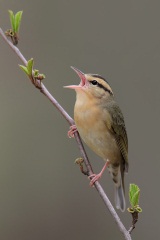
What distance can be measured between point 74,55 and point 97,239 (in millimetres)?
3398

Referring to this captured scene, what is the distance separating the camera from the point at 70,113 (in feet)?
32.5

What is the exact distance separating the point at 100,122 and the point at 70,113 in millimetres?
3997

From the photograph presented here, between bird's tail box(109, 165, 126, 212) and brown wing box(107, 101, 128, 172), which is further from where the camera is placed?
bird's tail box(109, 165, 126, 212)

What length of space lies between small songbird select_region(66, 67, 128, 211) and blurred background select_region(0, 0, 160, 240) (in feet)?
11.4

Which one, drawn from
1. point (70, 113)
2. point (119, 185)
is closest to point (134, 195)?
point (119, 185)

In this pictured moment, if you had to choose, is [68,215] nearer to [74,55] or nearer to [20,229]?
[20,229]

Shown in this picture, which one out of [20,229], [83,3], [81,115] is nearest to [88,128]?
[81,115]

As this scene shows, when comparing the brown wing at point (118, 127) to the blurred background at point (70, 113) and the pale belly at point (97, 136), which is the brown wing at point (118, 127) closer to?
the pale belly at point (97, 136)

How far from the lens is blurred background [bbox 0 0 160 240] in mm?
9641

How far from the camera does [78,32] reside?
11078mm

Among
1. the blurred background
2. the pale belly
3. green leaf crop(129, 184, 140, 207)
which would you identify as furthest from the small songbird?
the blurred background

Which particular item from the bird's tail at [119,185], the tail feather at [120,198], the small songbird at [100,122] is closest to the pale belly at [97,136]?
the small songbird at [100,122]

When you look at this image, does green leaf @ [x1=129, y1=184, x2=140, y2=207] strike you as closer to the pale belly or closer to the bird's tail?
the pale belly

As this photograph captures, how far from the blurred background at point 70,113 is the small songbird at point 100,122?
3.47m
